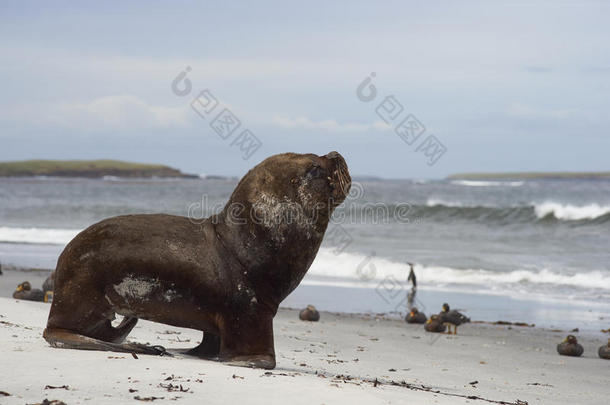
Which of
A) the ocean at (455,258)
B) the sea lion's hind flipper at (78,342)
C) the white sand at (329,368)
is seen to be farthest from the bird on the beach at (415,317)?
the sea lion's hind flipper at (78,342)

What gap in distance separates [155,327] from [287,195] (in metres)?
3.63

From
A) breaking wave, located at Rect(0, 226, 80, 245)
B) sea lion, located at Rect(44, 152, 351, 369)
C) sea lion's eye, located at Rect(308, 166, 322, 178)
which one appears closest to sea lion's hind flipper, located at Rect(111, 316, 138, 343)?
sea lion, located at Rect(44, 152, 351, 369)

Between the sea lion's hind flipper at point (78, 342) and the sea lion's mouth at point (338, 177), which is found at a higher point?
the sea lion's mouth at point (338, 177)

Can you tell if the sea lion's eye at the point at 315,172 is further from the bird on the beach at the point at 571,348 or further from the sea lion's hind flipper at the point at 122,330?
the bird on the beach at the point at 571,348

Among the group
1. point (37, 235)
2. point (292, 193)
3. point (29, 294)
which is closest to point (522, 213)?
point (37, 235)

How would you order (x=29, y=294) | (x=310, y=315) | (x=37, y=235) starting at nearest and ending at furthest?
(x=29, y=294), (x=310, y=315), (x=37, y=235)

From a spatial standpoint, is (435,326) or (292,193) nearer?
(292,193)

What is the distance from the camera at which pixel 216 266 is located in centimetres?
563

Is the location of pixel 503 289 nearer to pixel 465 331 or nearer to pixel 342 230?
pixel 465 331

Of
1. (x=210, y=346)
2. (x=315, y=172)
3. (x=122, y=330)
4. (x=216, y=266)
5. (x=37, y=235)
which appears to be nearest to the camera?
(x=216, y=266)

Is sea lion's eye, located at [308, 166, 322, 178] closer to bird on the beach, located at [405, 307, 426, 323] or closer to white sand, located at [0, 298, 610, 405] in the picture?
white sand, located at [0, 298, 610, 405]

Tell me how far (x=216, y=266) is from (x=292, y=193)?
2.56ft

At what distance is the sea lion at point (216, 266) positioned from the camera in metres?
5.54

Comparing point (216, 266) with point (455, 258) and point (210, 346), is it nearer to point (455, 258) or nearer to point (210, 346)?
point (210, 346)
